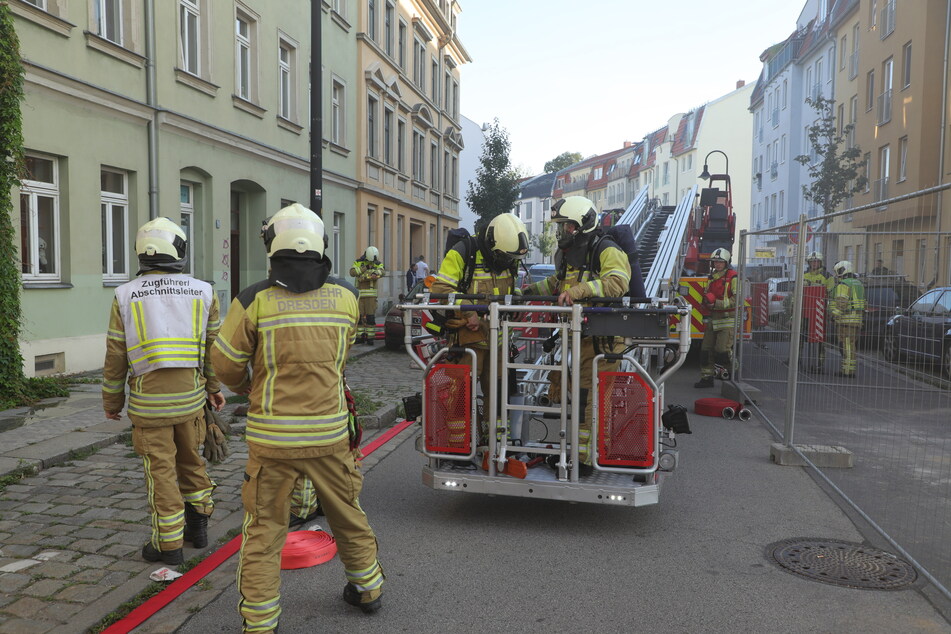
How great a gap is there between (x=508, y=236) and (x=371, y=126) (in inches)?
840

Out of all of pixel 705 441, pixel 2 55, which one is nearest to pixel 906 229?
pixel 705 441

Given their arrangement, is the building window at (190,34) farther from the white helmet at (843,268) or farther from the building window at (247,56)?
the white helmet at (843,268)

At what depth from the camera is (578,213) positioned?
5.71 m

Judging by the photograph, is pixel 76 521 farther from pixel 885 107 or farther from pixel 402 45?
pixel 885 107

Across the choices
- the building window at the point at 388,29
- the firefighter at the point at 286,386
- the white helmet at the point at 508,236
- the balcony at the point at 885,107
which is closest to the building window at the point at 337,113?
the building window at the point at 388,29

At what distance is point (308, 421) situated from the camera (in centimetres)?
349

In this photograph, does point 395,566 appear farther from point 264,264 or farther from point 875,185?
point 875,185

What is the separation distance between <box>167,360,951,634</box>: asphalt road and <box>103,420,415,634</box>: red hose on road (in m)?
0.07

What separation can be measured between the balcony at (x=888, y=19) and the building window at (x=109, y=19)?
25930mm

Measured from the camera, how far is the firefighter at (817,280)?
6762 millimetres

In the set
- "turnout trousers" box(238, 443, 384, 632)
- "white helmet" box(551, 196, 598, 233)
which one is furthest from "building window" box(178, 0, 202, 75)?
"turnout trousers" box(238, 443, 384, 632)

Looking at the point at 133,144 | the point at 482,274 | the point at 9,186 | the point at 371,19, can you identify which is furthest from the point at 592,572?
the point at 371,19

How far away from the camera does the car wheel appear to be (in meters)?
5.08

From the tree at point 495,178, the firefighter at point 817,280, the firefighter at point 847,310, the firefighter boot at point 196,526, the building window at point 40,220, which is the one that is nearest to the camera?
the firefighter boot at point 196,526
